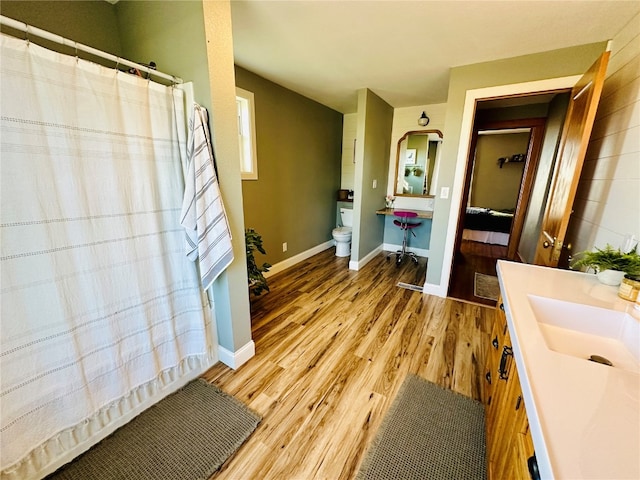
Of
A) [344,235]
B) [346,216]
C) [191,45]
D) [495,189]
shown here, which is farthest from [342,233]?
[495,189]

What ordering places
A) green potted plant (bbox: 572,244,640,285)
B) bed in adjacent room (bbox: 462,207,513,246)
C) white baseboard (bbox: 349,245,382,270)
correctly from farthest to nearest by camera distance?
bed in adjacent room (bbox: 462,207,513,246), white baseboard (bbox: 349,245,382,270), green potted plant (bbox: 572,244,640,285)

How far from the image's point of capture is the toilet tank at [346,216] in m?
4.44

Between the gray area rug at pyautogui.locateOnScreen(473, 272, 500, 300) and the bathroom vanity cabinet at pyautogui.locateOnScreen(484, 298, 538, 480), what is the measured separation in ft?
6.64

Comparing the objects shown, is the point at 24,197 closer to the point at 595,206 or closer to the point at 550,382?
the point at 550,382

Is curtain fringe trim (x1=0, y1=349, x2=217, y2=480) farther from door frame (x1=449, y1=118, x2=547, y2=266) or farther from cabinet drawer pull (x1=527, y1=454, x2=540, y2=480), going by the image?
door frame (x1=449, y1=118, x2=547, y2=266)

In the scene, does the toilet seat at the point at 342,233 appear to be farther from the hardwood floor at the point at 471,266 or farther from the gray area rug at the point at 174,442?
the gray area rug at the point at 174,442

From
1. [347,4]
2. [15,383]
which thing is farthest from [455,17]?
Answer: [15,383]

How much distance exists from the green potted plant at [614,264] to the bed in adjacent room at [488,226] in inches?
153

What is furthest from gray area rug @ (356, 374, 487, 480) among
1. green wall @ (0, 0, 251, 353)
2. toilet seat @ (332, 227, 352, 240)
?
toilet seat @ (332, 227, 352, 240)

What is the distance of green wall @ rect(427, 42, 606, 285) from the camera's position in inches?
82.7

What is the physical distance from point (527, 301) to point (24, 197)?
213cm

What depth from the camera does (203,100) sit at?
1.46 m

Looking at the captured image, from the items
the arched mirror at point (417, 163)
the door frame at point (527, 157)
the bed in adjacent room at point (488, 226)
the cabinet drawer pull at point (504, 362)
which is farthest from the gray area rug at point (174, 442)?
the bed in adjacent room at point (488, 226)

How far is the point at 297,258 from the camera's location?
4004 mm
